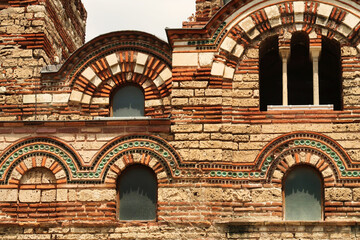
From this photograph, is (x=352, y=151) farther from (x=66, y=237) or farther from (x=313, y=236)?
(x=66, y=237)

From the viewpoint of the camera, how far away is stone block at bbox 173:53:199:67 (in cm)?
1509

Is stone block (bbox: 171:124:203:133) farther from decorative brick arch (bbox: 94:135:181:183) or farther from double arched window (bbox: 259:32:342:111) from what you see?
→ double arched window (bbox: 259:32:342:111)

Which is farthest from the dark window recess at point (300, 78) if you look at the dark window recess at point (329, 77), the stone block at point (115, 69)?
the stone block at point (115, 69)

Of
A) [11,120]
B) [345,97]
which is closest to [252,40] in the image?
[345,97]

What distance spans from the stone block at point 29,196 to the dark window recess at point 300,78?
5.70m

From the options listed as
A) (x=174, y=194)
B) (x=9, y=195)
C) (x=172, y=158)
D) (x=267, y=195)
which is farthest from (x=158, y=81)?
(x=9, y=195)

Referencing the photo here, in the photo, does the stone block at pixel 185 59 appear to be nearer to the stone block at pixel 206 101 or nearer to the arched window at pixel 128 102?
the stone block at pixel 206 101

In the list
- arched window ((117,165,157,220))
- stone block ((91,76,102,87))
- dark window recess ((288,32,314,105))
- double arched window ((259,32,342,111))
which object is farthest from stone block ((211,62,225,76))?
stone block ((91,76,102,87))

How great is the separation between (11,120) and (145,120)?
9.89 feet

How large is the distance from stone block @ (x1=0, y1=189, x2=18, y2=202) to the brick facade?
0.14ft

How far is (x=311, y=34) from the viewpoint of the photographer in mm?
15070

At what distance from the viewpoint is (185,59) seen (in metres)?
15.1

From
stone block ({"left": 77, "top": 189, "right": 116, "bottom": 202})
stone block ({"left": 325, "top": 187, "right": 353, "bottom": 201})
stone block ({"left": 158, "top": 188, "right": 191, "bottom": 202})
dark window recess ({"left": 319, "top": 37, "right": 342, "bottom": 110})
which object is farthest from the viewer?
dark window recess ({"left": 319, "top": 37, "right": 342, "bottom": 110})

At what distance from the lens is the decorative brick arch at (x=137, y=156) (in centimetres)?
1458
